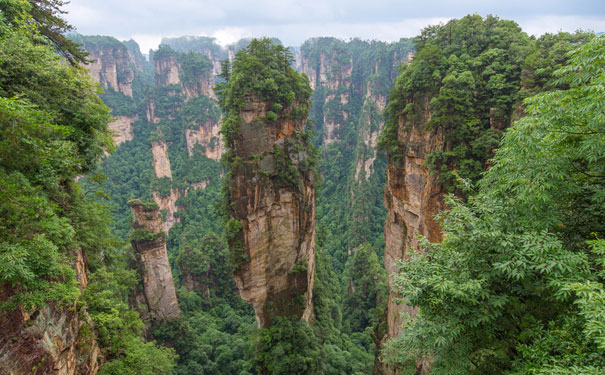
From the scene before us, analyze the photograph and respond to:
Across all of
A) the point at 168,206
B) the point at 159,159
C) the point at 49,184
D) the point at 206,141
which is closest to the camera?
the point at 49,184

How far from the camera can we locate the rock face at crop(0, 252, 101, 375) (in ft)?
15.8

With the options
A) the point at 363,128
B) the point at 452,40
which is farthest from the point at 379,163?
the point at 452,40

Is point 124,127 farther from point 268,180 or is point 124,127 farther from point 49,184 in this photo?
point 49,184

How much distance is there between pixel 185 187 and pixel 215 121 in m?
17.7

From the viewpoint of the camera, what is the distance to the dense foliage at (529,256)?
14.8ft

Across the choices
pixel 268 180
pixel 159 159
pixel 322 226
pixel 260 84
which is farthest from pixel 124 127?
pixel 268 180

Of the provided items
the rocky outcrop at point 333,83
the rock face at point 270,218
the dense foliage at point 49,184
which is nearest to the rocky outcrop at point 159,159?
the rock face at point 270,218

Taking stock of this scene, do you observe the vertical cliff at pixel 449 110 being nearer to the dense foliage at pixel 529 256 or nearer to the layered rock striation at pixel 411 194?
the layered rock striation at pixel 411 194

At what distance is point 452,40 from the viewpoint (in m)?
15.5

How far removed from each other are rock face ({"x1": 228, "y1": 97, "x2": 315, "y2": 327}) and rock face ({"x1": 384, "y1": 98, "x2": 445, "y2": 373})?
5536 mm

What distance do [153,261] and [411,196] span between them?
2114 centimetres

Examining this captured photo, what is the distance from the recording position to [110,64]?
237 ft

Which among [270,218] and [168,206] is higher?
[270,218]

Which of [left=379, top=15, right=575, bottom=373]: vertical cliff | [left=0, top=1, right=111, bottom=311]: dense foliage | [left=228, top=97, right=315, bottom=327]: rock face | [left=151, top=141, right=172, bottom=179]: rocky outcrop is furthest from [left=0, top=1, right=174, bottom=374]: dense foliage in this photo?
[left=151, top=141, right=172, bottom=179]: rocky outcrop
